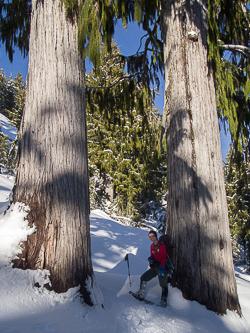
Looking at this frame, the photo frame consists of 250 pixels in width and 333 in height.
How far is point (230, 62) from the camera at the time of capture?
14.8ft

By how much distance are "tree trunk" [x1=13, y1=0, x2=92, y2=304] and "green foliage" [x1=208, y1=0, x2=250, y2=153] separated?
2625mm

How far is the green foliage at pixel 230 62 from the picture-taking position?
13.1 feet

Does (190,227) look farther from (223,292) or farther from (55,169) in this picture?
(55,169)

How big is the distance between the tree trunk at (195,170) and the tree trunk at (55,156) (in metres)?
1.63

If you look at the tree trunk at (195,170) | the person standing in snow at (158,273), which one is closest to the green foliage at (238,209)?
the tree trunk at (195,170)

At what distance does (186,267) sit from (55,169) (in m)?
2.43

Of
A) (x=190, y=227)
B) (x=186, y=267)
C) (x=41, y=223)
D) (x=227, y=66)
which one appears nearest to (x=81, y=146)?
(x=41, y=223)

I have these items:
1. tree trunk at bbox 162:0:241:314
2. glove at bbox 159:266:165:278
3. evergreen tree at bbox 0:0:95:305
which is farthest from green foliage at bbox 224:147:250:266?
evergreen tree at bbox 0:0:95:305

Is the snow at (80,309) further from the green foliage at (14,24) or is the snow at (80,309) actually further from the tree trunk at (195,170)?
the green foliage at (14,24)

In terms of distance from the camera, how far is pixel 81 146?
107 inches

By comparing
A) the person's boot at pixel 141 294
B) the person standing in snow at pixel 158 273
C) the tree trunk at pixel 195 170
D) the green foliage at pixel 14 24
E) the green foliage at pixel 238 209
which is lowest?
the green foliage at pixel 238 209

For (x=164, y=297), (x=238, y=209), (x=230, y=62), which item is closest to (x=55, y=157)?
(x=164, y=297)

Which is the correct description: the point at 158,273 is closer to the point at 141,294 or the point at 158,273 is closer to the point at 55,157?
the point at 141,294

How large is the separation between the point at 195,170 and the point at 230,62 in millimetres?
2652
